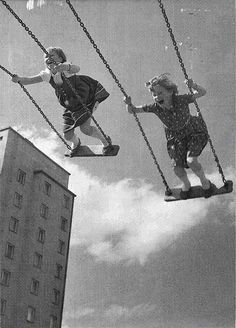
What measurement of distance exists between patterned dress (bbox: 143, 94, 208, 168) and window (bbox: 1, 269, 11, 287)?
68.0ft

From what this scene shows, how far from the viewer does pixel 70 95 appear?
6.59m

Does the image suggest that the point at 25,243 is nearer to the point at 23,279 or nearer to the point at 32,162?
the point at 23,279

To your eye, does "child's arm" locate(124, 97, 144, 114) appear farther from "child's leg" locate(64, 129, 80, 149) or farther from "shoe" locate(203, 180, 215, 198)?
"shoe" locate(203, 180, 215, 198)

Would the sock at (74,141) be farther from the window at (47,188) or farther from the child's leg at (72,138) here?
the window at (47,188)

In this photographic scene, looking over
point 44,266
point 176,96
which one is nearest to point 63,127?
point 176,96

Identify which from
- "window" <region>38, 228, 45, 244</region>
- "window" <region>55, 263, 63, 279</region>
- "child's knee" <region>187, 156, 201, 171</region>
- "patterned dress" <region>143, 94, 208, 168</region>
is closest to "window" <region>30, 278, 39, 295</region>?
"window" <region>55, 263, 63, 279</region>

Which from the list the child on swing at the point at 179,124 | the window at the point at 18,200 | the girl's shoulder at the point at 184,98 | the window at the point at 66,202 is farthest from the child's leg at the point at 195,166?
the window at the point at 66,202

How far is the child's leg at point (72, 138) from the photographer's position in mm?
6754

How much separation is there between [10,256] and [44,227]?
317 cm

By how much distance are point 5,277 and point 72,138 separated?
2055cm

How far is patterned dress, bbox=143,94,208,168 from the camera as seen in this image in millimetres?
6457

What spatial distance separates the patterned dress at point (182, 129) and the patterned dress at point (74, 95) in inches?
28.7

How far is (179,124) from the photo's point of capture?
652 cm

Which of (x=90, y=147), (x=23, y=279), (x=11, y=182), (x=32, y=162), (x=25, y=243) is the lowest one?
(x=90, y=147)
